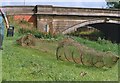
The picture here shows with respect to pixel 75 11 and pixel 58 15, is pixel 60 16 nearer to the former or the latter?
pixel 58 15

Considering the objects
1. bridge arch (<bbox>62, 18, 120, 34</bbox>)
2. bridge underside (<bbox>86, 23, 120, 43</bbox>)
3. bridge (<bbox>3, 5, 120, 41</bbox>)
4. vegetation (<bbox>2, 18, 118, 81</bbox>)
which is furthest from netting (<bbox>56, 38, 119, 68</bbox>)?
bridge underside (<bbox>86, 23, 120, 43</bbox>)

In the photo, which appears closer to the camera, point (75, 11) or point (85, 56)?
point (85, 56)

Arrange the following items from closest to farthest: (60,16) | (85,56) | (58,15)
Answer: (85,56) < (58,15) < (60,16)

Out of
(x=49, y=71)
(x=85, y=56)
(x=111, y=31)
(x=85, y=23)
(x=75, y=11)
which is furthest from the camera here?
(x=111, y=31)

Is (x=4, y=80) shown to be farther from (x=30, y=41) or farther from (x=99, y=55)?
(x=30, y=41)

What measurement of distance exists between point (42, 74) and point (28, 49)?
16.1 ft

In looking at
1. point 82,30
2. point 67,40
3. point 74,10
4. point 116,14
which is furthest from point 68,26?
point 67,40

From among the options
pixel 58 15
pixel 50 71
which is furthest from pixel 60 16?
pixel 50 71

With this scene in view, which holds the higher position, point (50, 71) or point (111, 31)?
point (50, 71)

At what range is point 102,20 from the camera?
28.5 metres

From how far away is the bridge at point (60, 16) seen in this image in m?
25.0

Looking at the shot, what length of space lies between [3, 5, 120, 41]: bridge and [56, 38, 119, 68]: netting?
48.5 feet

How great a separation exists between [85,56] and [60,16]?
17286 millimetres

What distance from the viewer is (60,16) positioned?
87.3 ft
